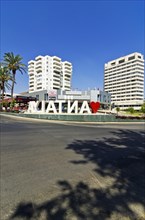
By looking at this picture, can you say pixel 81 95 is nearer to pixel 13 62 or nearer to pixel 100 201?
pixel 13 62

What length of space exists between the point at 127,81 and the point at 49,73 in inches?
2210

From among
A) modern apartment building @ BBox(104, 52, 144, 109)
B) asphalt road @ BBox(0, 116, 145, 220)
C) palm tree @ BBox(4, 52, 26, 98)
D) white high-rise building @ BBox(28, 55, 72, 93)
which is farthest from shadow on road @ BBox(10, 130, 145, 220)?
modern apartment building @ BBox(104, 52, 144, 109)

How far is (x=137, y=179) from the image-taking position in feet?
18.0

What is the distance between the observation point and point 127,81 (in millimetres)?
135375

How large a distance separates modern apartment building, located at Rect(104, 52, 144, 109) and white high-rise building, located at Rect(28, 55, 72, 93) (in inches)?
1435

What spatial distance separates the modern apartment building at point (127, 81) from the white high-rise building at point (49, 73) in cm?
3644

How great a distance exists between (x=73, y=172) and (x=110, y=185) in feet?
4.39

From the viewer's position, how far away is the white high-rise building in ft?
374

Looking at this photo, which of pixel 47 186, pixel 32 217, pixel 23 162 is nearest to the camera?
pixel 32 217

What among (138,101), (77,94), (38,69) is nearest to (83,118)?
(77,94)

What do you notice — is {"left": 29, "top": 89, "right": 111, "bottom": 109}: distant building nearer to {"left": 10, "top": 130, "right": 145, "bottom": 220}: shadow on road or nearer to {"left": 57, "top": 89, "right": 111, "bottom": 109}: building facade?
{"left": 57, "top": 89, "right": 111, "bottom": 109}: building facade

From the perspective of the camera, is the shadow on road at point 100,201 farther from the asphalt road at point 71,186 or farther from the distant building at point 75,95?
the distant building at point 75,95

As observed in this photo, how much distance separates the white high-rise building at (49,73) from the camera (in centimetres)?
11406

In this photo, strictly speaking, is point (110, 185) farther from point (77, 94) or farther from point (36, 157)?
point (77, 94)
